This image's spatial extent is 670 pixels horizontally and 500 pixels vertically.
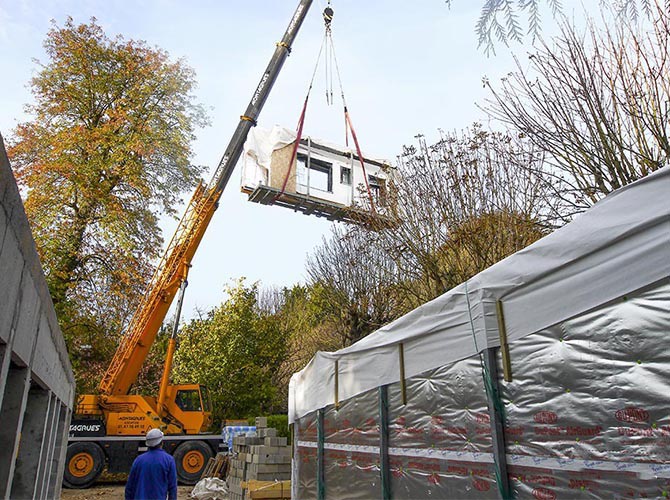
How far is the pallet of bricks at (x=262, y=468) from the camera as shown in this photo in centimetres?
884

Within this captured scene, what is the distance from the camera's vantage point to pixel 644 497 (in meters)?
2.64

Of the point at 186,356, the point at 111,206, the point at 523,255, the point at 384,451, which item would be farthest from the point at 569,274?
the point at 186,356

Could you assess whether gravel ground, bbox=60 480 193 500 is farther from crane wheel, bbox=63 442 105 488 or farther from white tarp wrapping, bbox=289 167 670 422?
white tarp wrapping, bbox=289 167 670 422

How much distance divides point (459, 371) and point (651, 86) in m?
3.85

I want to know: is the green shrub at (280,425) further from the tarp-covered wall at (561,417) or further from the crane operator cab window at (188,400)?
the tarp-covered wall at (561,417)

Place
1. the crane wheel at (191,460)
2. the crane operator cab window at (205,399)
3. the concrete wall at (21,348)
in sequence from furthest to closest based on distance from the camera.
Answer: the crane operator cab window at (205,399) → the crane wheel at (191,460) → the concrete wall at (21,348)

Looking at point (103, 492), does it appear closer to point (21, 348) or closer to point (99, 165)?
point (99, 165)

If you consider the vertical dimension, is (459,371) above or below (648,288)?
below

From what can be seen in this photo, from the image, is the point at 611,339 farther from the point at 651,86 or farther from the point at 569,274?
the point at 651,86

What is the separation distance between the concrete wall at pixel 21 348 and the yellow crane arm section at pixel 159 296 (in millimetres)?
8404

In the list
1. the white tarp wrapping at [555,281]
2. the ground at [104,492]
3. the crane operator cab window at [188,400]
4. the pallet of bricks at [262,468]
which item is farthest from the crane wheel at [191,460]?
the white tarp wrapping at [555,281]

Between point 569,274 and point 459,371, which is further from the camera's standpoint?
point 459,371

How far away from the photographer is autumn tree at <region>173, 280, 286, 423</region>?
19156mm

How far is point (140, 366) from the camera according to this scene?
13508mm
